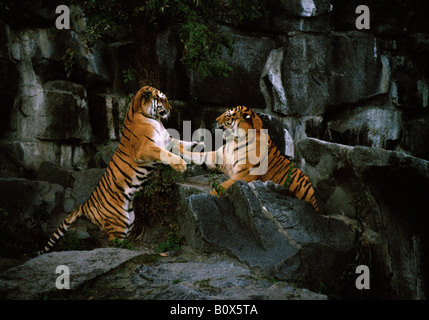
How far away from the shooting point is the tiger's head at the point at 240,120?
17.5ft

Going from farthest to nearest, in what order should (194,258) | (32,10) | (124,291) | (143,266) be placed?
(32,10)
(194,258)
(143,266)
(124,291)

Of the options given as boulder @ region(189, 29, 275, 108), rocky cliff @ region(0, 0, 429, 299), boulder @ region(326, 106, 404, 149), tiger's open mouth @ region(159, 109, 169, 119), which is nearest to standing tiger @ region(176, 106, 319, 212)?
tiger's open mouth @ region(159, 109, 169, 119)

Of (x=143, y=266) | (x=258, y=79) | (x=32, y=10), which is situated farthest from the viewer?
(x=258, y=79)

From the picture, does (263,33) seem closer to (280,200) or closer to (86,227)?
(280,200)

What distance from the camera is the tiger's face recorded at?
499 centimetres

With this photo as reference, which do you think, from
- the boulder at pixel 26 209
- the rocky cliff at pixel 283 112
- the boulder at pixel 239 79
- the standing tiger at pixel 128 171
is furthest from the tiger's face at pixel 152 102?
the boulder at pixel 26 209

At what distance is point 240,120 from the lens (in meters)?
5.36

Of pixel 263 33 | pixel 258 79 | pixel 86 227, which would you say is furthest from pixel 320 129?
pixel 86 227

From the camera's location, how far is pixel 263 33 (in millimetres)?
6656

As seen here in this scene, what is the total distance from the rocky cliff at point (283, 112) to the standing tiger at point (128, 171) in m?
Answer: 0.59

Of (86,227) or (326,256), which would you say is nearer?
(326,256)

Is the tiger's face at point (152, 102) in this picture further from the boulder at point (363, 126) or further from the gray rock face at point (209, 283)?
the boulder at point (363, 126)

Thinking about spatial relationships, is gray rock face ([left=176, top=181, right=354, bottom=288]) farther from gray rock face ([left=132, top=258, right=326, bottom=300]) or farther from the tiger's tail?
the tiger's tail

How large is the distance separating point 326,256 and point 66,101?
13.3 feet
